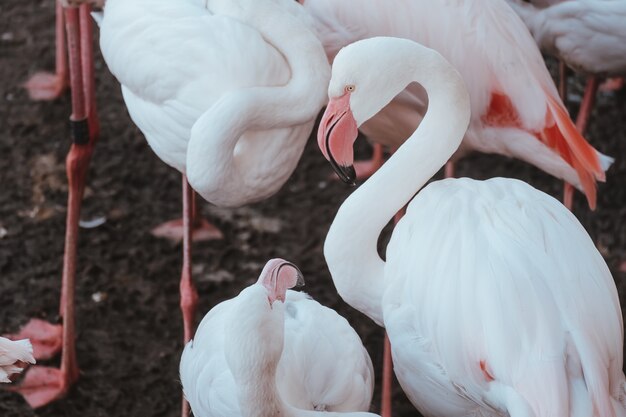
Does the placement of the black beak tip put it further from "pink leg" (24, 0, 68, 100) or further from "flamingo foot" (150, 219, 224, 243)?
"pink leg" (24, 0, 68, 100)

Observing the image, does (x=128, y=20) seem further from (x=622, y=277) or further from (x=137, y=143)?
(x=622, y=277)

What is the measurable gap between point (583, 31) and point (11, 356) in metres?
2.71

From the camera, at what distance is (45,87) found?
5637 millimetres

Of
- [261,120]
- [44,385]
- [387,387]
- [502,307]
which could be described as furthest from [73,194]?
[502,307]

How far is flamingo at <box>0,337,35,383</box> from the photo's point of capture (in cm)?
249

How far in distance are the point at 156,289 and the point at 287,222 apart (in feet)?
2.46

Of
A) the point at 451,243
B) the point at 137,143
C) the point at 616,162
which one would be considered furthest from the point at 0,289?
the point at 616,162

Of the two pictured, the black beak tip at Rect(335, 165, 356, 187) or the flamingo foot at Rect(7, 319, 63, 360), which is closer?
the black beak tip at Rect(335, 165, 356, 187)

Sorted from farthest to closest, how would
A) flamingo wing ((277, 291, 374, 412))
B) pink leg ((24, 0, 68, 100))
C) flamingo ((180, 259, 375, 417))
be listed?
pink leg ((24, 0, 68, 100)), flamingo wing ((277, 291, 374, 412)), flamingo ((180, 259, 375, 417))

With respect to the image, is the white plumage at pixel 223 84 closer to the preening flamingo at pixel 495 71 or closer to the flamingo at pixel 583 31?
the preening flamingo at pixel 495 71

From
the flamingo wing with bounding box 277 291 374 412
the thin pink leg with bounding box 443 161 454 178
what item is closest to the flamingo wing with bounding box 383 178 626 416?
the flamingo wing with bounding box 277 291 374 412

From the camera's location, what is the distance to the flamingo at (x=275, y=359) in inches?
109

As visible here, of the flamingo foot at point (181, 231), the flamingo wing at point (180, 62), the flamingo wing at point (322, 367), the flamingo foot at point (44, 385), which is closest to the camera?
the flamingo wing at point (322, 367)

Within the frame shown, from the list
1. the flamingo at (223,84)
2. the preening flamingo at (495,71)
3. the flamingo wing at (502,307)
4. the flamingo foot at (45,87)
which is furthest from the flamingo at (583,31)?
the flamingo foot at (45,87)
